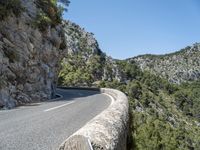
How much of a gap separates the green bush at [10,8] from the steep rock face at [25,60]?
38 cm

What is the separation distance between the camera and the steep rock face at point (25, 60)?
25.5 m

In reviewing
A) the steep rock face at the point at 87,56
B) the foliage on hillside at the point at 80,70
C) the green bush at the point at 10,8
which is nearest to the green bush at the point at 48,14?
the green bush at the point at 10,8

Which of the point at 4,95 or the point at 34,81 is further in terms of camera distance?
the point at 34,81

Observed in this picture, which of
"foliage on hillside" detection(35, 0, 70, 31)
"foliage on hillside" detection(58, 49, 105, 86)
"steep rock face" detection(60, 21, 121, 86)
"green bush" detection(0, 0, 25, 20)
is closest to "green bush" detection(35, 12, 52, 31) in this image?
"foliage on hillside" detection(35, 0, 70, 31)

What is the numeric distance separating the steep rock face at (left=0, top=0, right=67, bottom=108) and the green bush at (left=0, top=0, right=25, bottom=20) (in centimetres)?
38

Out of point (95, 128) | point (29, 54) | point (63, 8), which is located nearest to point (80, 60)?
point (63, 8)

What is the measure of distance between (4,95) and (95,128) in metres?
17.8

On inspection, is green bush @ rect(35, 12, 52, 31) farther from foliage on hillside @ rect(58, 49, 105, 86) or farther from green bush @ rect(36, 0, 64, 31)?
foliage on hillside @ rect(58, 49, 105, 86)

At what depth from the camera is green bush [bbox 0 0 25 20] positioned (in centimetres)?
2783

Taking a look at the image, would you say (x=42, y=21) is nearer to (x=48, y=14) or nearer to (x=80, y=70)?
(x=48, y=14)

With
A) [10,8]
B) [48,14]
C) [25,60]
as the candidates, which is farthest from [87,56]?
[10,8]

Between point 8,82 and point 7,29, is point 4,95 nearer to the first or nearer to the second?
point 8,82

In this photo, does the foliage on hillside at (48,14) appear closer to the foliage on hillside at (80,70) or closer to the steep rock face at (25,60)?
the steep rock face at (25,60)

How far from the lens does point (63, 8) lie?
4219 centimetres
